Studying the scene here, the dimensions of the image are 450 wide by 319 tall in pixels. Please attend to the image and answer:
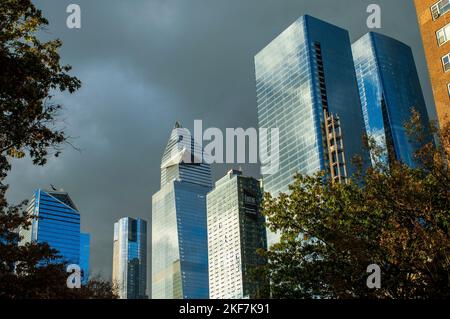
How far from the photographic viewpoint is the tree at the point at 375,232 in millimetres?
24500

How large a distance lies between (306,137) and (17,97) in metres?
181

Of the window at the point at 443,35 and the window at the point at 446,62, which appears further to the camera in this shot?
the window at the point at 443,35

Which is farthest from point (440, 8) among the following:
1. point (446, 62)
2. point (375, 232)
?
→ point (375, 232)

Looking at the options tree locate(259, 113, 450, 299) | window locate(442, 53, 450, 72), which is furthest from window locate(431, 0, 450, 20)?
tree locate(259, 113, 450, 299)

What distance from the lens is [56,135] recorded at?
22172mm

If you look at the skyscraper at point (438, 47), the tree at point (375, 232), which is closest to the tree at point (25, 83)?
the tree at point (375, 232)

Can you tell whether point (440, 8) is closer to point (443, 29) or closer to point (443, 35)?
point (443, 29)

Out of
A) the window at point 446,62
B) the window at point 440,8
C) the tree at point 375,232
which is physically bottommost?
the tree at point 375,232

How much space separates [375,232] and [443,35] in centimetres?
3390

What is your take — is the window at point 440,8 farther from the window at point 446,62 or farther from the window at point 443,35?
the window at point 446,62

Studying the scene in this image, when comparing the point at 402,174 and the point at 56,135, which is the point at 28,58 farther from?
the point at 402,174

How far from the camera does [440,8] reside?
2206 inches

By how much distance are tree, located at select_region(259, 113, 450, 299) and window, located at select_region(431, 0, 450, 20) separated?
102 ft

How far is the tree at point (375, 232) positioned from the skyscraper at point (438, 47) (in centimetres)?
2741
